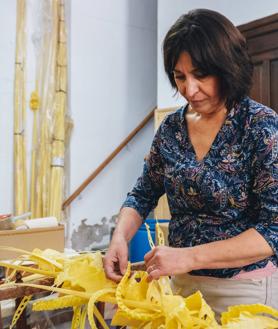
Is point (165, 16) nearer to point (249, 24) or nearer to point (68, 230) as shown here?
point (249, 24)

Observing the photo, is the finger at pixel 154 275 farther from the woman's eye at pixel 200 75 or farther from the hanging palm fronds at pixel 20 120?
the hanging palm fronds at pixel 20 120

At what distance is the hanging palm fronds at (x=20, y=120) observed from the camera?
3.37 metres

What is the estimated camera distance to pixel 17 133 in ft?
11.2

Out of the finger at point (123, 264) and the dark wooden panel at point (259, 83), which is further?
the dark wooden panel at point (259, 83)

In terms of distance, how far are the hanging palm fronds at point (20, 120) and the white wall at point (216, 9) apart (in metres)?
1.15

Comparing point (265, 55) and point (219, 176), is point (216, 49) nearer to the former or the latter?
point (219, 176)

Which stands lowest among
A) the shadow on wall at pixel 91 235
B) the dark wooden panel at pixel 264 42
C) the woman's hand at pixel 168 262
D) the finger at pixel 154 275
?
the shadow on wall at pixel 91 235

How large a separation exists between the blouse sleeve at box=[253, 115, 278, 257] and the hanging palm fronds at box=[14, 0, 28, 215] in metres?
2.69

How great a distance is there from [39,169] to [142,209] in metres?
2.36

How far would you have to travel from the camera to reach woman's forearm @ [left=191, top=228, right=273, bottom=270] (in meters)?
0.89

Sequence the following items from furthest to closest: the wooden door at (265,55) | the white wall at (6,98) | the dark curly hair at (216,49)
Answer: the white wall at (6,98) → the wooden door at (265,55) → the dark curly hair at (216,49)

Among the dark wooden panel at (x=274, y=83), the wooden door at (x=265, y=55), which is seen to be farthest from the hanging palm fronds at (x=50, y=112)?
the dark wooden panel at (x=274, y=83)

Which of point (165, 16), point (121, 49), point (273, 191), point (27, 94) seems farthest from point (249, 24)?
point (273, 191)

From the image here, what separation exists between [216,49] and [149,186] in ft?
1.54
